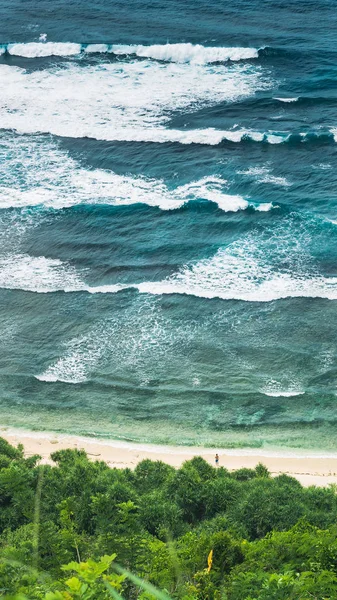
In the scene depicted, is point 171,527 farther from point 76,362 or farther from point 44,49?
point 44,49

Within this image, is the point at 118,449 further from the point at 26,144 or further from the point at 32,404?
the point at 26,144

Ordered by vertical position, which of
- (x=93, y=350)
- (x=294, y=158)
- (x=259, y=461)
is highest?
(x=294, y=158)

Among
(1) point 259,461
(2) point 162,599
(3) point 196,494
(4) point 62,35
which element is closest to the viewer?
(2) point 162,599

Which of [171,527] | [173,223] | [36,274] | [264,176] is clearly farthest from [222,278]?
[171,527]

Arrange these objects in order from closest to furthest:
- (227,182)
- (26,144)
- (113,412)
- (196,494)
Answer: (196,494), (113,412), (227,182), (26,144)

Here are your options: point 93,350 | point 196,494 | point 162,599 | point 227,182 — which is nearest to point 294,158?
point 227,182

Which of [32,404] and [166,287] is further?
[166,287]
